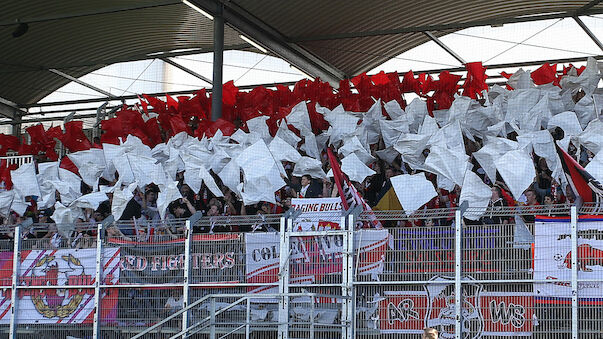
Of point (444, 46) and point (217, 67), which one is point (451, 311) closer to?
point (217, 67)

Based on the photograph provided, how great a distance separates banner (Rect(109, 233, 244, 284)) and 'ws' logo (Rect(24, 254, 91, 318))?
2.25 ft

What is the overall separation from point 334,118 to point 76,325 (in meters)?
5.06

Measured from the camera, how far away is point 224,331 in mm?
10859

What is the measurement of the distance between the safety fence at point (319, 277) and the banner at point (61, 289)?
17mm

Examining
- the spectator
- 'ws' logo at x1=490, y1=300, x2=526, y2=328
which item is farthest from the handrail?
the spectator

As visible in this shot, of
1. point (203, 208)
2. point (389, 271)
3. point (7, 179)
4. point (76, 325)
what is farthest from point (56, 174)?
point (389, 271)

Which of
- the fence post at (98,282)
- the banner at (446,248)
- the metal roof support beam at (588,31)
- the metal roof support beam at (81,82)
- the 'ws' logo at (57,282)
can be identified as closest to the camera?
the banner at (446,248)

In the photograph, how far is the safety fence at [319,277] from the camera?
9.95 m

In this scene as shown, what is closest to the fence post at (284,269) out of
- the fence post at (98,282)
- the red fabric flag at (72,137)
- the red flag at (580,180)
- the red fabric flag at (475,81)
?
the fence post at (98,282)

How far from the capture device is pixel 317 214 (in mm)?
11477

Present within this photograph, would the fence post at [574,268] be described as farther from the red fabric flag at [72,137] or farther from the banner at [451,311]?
the red fabric flag at [72,137]

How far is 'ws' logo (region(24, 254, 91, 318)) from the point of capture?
12312 mm

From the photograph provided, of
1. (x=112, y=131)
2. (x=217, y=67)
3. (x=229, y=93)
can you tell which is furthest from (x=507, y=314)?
(x=217, y=67)

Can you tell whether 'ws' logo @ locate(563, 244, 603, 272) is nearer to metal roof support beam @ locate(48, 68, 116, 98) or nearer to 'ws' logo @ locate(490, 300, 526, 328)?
'ws' logo @ locate(490, 300, 526, 328)
